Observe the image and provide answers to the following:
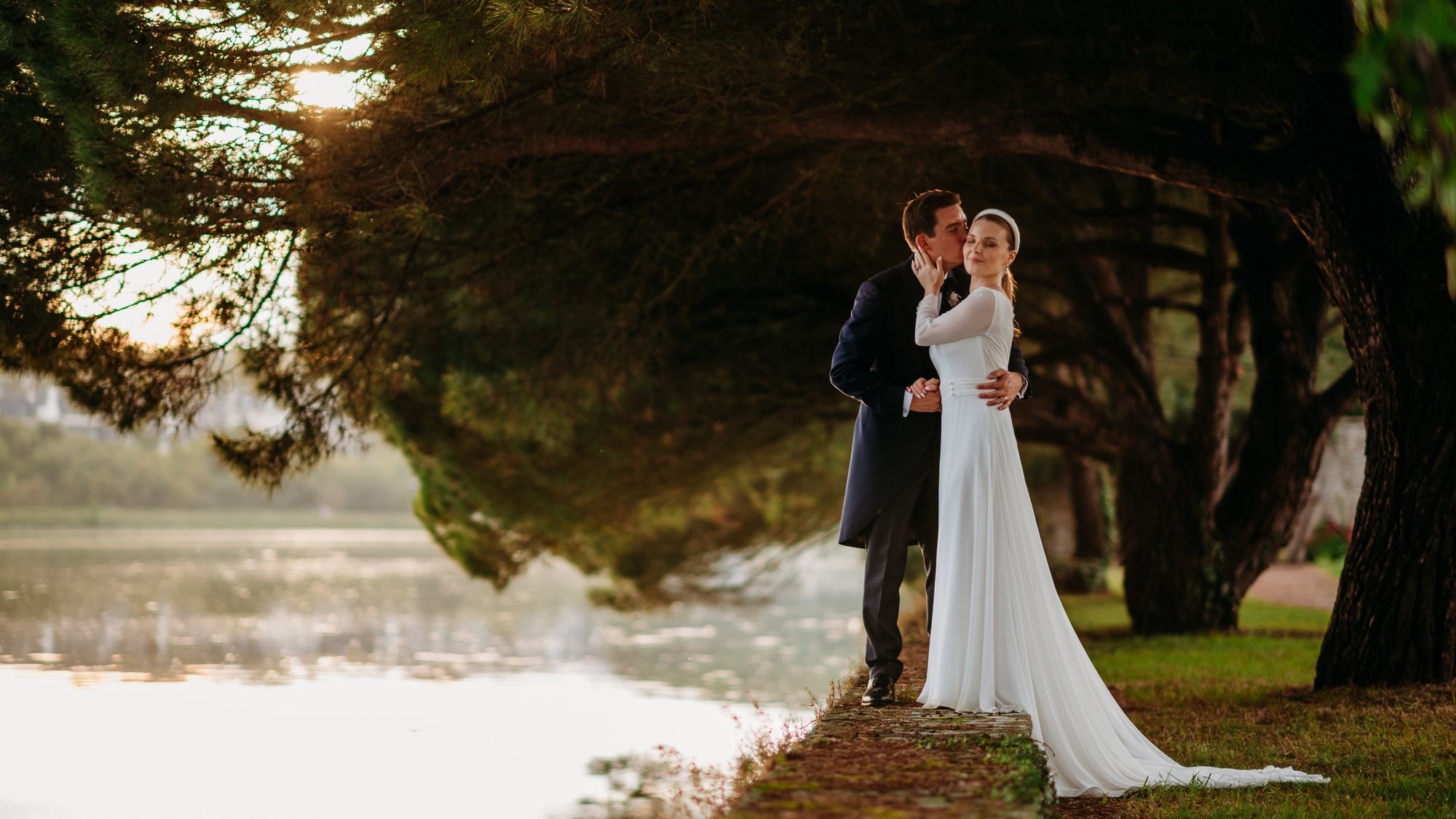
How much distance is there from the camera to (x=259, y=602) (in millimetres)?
27828

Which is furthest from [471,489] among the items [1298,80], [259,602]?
[259,602]

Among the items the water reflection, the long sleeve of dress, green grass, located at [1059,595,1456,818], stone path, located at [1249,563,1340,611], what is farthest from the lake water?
stone path, located at [1249,563,1340,611]

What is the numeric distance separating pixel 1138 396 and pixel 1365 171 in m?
5.25

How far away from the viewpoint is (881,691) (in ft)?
15.7

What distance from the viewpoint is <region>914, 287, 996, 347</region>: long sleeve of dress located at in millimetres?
4559

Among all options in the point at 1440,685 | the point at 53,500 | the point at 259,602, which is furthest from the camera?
the point at 53,500

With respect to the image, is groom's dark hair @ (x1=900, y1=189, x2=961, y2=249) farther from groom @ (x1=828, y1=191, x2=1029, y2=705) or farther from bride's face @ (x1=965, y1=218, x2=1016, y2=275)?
bride's face @ (x1=965, y1=218, x2=1016, y2=275)

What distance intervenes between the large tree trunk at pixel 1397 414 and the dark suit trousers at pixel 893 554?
127 inches

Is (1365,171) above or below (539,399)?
above

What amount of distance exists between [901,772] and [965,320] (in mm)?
1747

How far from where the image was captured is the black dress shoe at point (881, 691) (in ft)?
15.7

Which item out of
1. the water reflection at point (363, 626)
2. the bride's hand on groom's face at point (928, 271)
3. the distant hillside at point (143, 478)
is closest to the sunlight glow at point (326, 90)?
the bride's hand on groom's face at point (928, 271)

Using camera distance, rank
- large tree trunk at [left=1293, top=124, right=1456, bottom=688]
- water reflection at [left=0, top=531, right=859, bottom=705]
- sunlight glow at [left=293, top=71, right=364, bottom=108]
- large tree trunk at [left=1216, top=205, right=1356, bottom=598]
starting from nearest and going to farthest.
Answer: sunlight glow at [left=293, top=71, right=364, bottom=108] < large tree trunk at [left=1293, top=124, right=1456, bottom=688] < large tree trunk at [left=1216, top=205, right=1356, bottom=598] < water reflection at [left=0, top=531, right=859, bottom=705]

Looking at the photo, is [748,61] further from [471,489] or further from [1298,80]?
[471,489]
